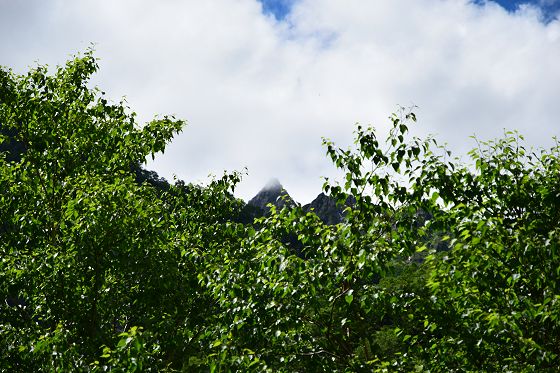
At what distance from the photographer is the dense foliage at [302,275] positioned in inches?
316

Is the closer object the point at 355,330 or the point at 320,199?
the point at 355,330

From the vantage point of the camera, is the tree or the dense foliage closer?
the dense foliage

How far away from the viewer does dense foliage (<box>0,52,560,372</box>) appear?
26.3 feet

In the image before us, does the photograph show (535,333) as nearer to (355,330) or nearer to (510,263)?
(510,263)

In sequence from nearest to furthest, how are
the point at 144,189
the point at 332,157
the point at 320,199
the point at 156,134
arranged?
the point at 332,157
the point at 144,189
the point at 156,134
the point at 320,199

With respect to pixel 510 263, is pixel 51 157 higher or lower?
higher

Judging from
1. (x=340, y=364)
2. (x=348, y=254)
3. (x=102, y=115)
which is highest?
(x=102, y=115)

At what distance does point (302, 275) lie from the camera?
28.2 feet

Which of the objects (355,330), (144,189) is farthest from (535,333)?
(144,189)

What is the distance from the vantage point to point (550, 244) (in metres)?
7.00

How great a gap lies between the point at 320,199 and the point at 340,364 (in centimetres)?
17292

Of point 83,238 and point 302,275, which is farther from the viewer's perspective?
point 83,238

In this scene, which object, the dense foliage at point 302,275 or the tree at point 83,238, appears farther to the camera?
the tree at point 83,238

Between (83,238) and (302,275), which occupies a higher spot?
(83,238)
